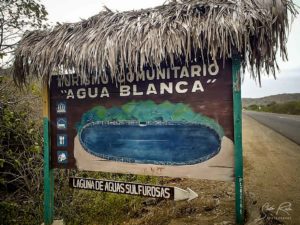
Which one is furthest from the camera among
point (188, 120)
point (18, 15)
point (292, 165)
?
point (292, 165)

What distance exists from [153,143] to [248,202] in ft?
5.90

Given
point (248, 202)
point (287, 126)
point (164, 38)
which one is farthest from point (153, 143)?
point (287, 126)

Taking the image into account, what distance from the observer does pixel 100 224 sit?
14.8 feet

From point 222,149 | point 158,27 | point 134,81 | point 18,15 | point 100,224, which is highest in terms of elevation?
point 18,15

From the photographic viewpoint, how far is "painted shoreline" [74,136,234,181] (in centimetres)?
311

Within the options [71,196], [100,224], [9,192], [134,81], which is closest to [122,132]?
[134,81]

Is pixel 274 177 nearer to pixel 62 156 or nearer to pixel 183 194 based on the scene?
pixel 183 194

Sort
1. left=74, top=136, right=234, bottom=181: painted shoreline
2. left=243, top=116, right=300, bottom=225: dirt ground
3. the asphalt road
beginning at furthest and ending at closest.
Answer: the asphalt road < left=243, top=116, right=300, bottom=225: dirt ground < left=74, top=136, right=234, bottom=181: painted shoreline

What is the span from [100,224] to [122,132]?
1.69m

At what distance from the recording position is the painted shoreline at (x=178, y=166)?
3.11m

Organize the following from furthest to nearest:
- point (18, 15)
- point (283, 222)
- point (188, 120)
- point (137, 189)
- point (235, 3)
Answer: point (18, 15), point (283, 222), point (137, 189), point (188, 120), point (235, 3)

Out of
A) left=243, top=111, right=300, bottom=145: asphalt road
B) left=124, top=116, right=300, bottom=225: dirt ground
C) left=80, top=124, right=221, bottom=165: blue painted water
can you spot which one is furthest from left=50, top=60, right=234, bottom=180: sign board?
left=243, top=111, right=300, bottom=145: asphalt road

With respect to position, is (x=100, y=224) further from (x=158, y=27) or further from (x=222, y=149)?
(x=158, y=27)

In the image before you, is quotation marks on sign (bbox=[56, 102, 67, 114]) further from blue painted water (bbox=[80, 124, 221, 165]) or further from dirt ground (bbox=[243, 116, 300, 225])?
dirt ground (bbox=[243, 116, 300, 225])
